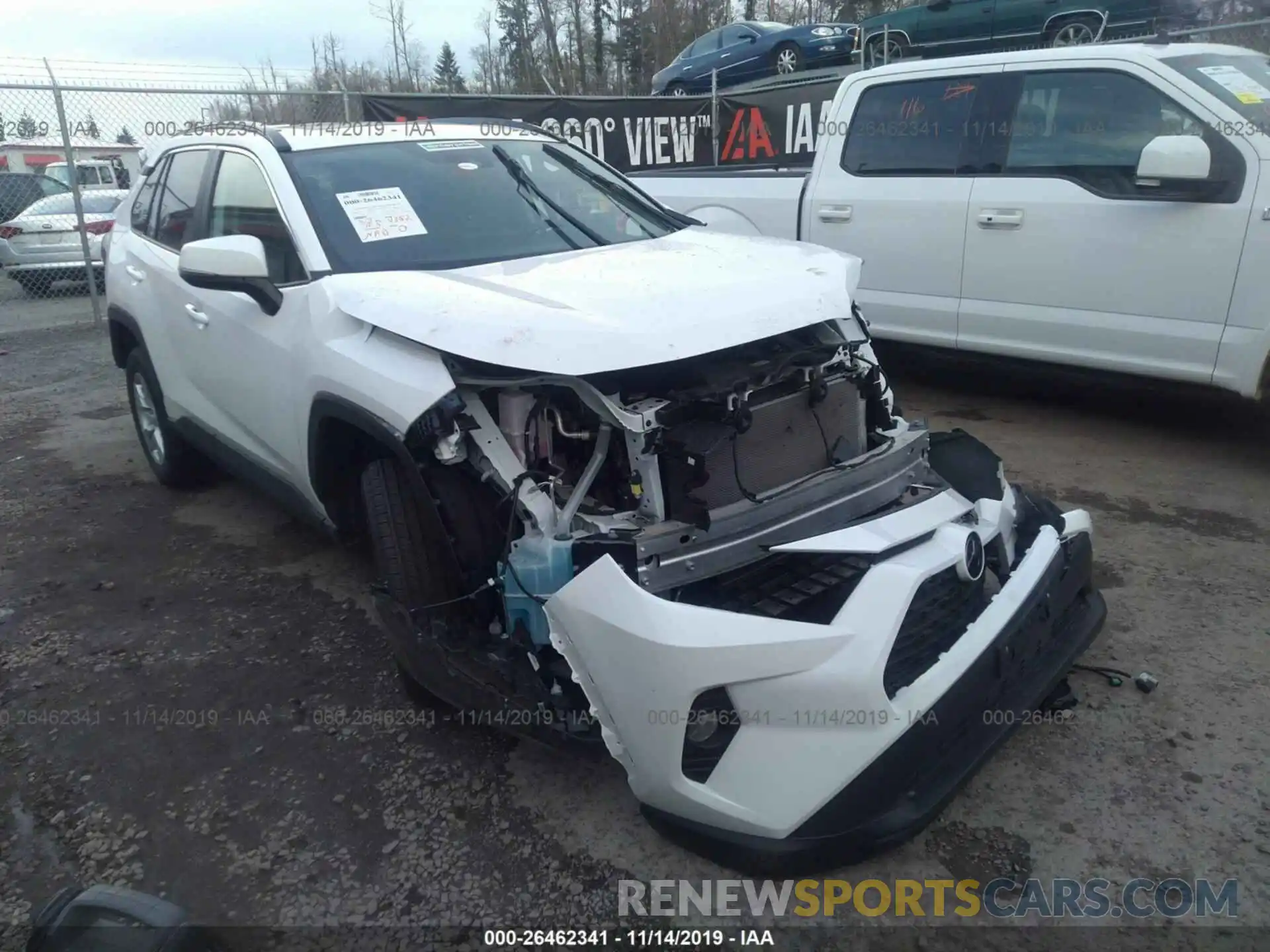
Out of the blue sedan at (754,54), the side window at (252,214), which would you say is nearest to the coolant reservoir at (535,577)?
the side window at (252,214)

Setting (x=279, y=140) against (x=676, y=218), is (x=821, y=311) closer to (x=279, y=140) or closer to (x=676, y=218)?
(x=676, y=218)

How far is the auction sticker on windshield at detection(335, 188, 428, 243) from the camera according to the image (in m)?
3.36

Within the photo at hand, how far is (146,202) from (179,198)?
1.77ft

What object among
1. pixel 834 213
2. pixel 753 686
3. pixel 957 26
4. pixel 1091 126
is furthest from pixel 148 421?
pixel 957 26

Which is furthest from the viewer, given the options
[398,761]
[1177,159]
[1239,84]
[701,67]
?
[701,67]

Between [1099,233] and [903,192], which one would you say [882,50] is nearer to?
[903,192]

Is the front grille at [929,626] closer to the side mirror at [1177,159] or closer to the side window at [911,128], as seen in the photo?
the side mirror at [1177,159]

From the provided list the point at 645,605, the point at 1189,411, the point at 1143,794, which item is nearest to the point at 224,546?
the point at 645,605

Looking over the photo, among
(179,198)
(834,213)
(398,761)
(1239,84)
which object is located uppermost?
(1239,84)

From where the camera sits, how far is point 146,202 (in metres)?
4.93

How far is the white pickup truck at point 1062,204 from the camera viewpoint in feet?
14.8

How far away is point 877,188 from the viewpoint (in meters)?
5.81

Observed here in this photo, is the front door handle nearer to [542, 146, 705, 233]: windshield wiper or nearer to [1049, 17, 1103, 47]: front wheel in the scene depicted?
[542, 146, 705, 233]: windshield wiper

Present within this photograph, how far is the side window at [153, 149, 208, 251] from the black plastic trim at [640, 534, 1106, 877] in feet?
11.2
